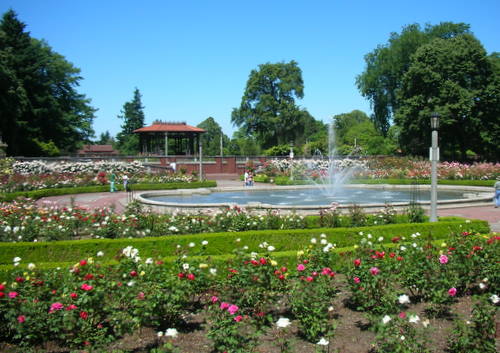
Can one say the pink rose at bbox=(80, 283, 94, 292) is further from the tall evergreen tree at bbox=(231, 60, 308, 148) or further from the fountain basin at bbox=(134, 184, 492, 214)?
the tall evergreen tree at bbox=(231, 60, 308, 148)

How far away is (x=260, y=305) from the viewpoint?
5.11 m

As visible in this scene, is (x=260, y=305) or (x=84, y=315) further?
(x=260, y=305)

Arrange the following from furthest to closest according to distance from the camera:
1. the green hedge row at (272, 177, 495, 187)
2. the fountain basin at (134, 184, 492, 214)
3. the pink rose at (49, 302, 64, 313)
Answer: the green hedge row at (272, 177, 495, 187) → the fountain basin at (134, 184, 492, 214) → the pink rose at (49, 302, 64, 313)

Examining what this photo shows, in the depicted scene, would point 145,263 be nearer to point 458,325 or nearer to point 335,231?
point 458,325

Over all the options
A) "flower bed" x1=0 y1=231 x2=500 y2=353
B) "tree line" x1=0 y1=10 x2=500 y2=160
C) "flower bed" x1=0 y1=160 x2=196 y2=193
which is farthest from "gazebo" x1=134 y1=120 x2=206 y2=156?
"flower bed" x1=0 y1=231 x2=500 y2=353

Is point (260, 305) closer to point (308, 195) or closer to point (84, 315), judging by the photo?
point (84, 315)

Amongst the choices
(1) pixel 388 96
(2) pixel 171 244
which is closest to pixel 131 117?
(1) pixel 388 96

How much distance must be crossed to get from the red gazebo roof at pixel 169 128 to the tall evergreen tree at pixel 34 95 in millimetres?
8099

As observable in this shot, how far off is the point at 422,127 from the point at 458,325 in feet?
117

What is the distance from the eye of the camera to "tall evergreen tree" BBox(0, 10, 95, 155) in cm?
3537

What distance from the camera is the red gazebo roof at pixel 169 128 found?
44.2m

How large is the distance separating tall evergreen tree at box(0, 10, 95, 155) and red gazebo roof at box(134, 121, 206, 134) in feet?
26.6

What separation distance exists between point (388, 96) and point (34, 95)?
35.2 m

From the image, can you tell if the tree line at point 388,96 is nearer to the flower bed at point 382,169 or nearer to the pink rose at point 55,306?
the flower bed at point 382,169
